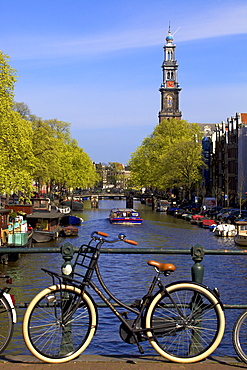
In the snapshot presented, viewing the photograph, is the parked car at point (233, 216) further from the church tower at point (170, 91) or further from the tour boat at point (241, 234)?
the church tower at point (170, 91)

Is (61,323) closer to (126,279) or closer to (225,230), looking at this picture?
(126,279)

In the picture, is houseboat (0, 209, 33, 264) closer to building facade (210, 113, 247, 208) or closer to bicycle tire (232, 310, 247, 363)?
bicycle tire (232, 310, 247, 363)

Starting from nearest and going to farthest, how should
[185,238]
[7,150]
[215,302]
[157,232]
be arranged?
[215,302] < [7,150] < [185,238] < [157,232]

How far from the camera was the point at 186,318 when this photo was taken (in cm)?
657

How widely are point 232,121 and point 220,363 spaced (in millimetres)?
91902

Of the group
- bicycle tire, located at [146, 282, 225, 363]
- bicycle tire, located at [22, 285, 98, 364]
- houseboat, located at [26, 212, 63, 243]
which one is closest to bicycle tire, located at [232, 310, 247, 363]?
bicycle tire, located at [146, 282, 225, 363]

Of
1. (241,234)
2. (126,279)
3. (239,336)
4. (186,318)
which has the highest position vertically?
(186,318)

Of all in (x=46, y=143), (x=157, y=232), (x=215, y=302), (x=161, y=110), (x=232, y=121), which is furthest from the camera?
(x=161, y=110)

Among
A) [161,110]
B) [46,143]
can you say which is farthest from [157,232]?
[161,110]

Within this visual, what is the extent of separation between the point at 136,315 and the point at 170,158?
3636 inches

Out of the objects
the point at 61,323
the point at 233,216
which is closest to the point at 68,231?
the point at 233,216

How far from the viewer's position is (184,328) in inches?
259

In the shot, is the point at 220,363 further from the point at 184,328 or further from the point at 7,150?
the point at 7,150

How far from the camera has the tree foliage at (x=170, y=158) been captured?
97.9 m
